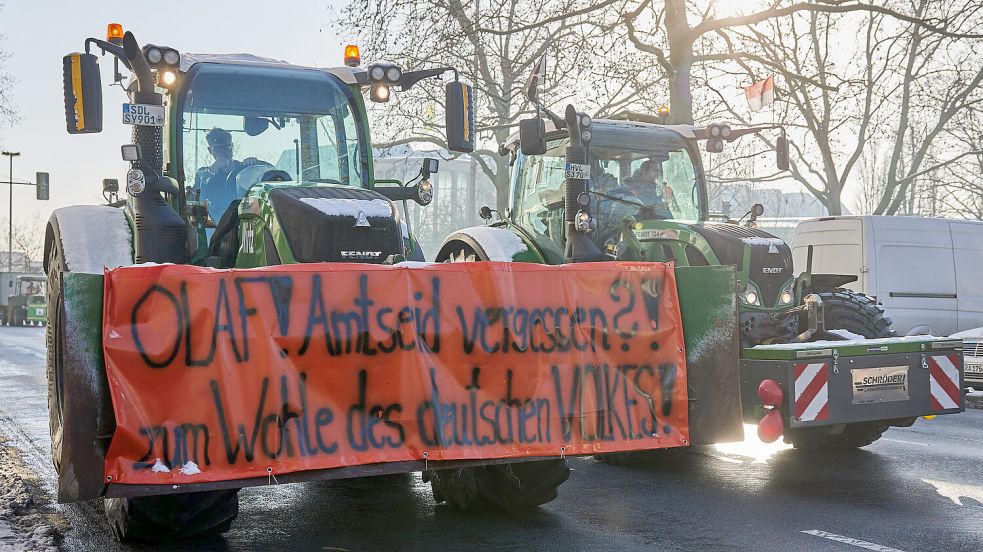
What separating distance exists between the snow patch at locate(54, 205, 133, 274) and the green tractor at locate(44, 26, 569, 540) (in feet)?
0.04

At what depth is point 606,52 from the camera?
24.6 metres

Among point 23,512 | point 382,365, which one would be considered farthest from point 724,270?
point 23,512

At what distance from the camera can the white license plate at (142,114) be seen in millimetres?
7176

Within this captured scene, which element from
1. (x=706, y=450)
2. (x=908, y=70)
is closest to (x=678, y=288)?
(x=706, y=450)

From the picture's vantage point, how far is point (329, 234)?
6.86 meters

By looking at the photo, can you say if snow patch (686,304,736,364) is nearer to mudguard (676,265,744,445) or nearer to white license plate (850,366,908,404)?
mudguard (676,265,744,445)

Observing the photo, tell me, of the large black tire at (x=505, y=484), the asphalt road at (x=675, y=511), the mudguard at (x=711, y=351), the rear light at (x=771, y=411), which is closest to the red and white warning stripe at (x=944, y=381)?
the asphalt road at (x=675, y=511)

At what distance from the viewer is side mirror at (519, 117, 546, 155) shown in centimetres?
881

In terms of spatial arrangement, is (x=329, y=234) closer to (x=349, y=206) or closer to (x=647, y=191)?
(x=349, y=206)

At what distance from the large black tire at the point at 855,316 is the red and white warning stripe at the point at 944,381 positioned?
0.95 metres

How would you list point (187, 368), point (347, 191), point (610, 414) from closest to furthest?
point (187, 368) → point (610, 414) → point (347, 191)

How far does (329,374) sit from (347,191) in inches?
84.0

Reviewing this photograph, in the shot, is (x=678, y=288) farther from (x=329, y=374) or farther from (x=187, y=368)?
(x=187, y=368)

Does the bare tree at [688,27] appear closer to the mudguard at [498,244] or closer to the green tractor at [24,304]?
the mudguard at [498,244]
